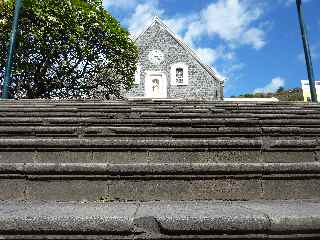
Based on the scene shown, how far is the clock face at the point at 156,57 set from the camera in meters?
27.6

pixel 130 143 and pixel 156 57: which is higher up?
pixel 156 57

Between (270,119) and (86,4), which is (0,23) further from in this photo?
(270,119)

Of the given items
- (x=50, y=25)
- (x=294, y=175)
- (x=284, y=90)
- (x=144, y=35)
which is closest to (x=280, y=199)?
(x=294, y=175)

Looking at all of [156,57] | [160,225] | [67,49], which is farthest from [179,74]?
[160,225]

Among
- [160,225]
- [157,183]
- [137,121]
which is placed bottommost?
[160,225]

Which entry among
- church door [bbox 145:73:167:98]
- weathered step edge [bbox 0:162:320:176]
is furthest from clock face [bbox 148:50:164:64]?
weathered step edge [bbox 0:162:320:176]

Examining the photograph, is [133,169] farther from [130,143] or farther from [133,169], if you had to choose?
[130,143]

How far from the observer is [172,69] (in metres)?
27.7

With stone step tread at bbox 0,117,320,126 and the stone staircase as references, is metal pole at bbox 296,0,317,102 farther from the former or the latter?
the stone staircase

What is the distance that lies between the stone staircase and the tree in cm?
1609

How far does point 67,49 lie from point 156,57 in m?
8.37

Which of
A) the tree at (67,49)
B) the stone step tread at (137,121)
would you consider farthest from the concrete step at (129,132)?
the tree at (67,49)

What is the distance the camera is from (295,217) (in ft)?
8.24

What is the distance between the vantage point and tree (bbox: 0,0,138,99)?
779 inches
